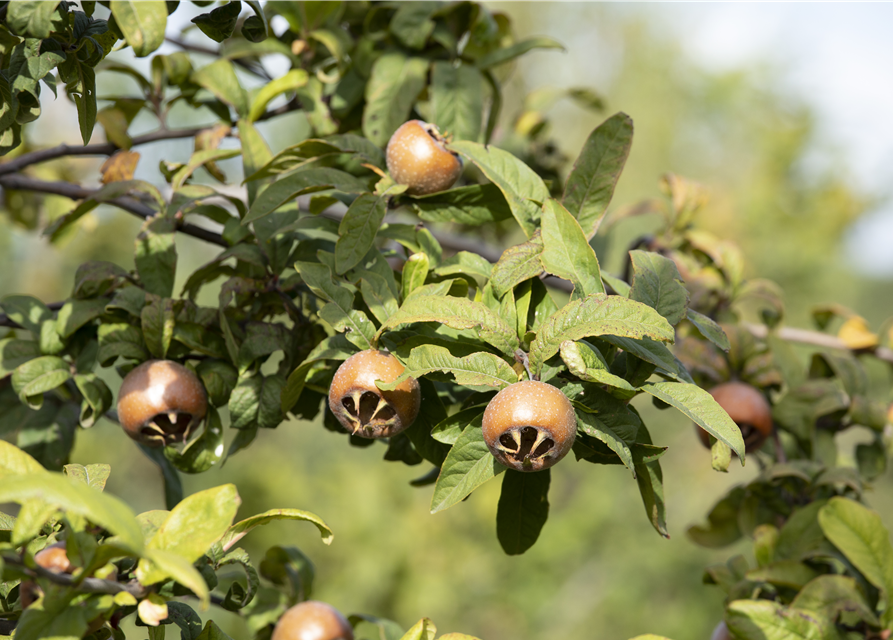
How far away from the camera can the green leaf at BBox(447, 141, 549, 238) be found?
2.52ft

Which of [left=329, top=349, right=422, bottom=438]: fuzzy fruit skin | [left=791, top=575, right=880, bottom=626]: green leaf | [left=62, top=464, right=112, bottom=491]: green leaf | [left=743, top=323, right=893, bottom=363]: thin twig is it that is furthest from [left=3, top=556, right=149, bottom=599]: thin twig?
[left=743, top=323, right=893, bottom=363]: thin twig

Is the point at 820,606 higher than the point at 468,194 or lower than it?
lower

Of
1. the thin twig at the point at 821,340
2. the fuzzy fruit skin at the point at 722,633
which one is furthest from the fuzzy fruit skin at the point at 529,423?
the thin twig at the point at 821,340

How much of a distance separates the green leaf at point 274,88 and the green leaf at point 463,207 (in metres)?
0.38

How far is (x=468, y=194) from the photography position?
2.79ft

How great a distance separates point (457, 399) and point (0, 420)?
2.43 ft

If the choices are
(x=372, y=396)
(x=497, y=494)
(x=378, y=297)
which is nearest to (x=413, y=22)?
(x=378, y=297)

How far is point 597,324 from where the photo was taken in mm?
596

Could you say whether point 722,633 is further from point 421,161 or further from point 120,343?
point 120,343

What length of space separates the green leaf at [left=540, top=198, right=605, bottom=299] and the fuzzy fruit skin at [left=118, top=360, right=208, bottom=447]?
18.4 inches

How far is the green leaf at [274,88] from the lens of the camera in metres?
1.08

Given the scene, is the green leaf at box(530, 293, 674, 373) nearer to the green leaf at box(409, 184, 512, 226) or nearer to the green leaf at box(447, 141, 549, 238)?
the green leaf at box(447, 141, 549, 238)

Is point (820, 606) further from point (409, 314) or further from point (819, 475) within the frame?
point (409, 314)

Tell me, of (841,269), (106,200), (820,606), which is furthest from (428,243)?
(841,269)
